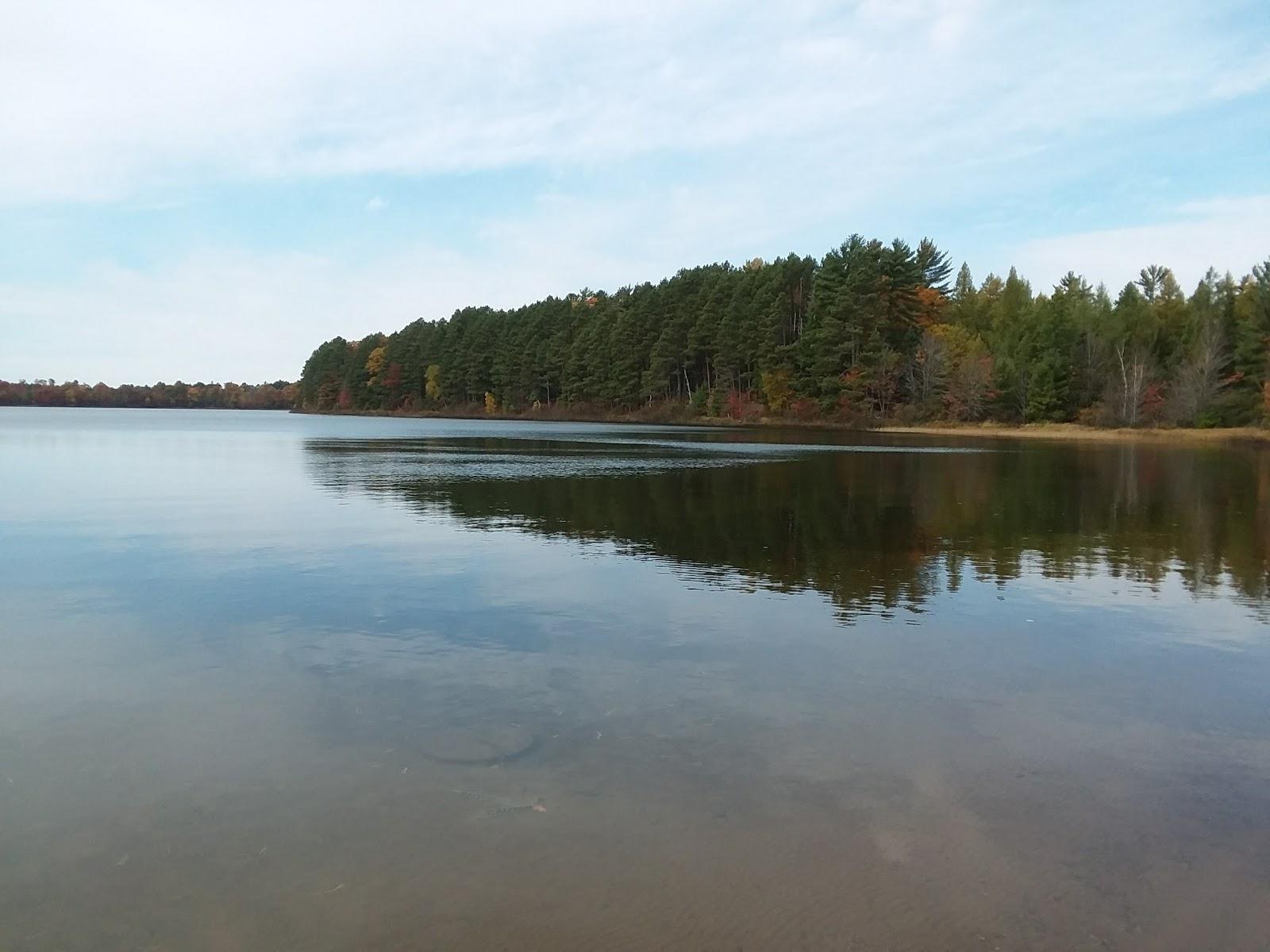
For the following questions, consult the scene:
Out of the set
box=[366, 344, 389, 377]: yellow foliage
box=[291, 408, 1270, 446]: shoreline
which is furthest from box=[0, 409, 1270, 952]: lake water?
box=[366, 344, 389, 377]: yellow foliage

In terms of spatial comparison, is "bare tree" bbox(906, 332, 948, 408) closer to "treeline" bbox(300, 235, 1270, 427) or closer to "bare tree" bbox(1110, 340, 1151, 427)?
"treeline" bbox(300, 235, 1270, 427)

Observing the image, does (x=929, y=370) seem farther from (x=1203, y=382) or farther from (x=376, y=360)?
(x=376, y=360)

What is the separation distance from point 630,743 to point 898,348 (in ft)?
294

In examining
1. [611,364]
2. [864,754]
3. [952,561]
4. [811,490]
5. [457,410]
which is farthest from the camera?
[457,410]

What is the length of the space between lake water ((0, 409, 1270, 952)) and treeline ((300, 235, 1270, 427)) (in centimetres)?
6888

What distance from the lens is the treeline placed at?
7994cm

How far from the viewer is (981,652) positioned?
35.9ft

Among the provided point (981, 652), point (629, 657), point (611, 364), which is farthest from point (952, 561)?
point (611, 364)

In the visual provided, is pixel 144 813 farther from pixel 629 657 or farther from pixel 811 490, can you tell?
pixel 811 490

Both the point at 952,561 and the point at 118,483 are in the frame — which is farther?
the point at 118,483

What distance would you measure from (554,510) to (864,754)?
16973 millimetres

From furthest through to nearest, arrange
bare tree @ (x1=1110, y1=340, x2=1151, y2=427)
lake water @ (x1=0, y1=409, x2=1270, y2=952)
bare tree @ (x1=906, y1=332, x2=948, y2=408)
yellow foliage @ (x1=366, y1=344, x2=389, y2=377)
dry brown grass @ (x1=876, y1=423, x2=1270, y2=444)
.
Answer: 1. yellow foliage @ (x1=366, y1=344, x2=389, y2=377)
2. bare tree @ (x1=906, y1=332, x2=948, y2=408)
3. bare tree @ (x1=1110, y1=340, x2=1151, y2=427)
4. dry brown grass @ (x1=876, y1=423, x2=1270, y2=444)
5. lake water @ (x1=0, y1=409, x2=1270, y2=952)

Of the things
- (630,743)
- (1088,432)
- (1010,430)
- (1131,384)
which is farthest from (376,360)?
(630,743)

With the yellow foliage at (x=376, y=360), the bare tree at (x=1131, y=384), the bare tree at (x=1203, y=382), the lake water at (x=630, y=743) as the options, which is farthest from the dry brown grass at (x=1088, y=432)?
the yellow foliage at (x=376, y=360)
